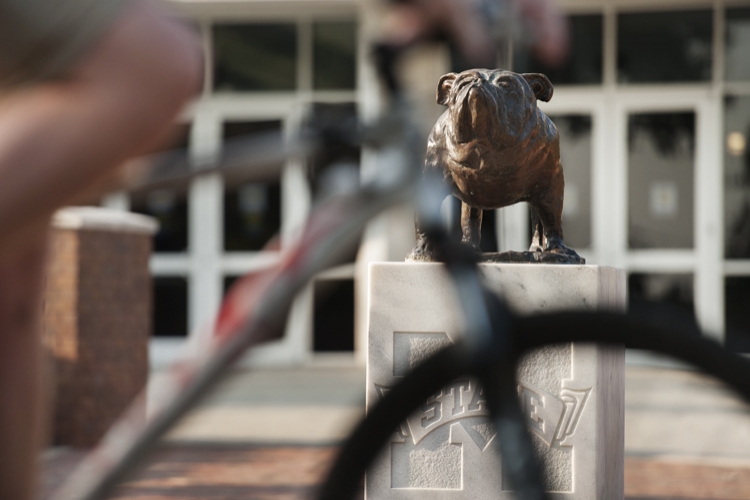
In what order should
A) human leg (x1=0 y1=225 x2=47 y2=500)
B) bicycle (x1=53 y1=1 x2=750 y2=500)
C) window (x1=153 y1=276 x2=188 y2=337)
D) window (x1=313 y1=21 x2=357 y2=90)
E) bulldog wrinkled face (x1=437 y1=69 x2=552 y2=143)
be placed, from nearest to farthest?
bicycle (x1=53 y1=1 x2=750 y2=500) < human leg (x1=0 y1=225 x2=47 y2=500) < bulldog wrinkled face (x1=437 y1=69 x2=552 y2=143) < window (x1=313 y1=21 x2=357 y2=90) < window (x1=153 y1=276 x2=188 y2=337)

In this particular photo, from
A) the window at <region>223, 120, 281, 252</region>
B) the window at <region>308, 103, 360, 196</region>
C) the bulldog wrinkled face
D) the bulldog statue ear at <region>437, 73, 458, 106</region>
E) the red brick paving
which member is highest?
the window at <region>223, 120, 281, 252</region>

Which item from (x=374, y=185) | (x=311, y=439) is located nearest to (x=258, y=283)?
(x=374, y=185)

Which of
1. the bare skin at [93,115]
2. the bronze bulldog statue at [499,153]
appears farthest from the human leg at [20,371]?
the bronze bulldog statue at [499,153]

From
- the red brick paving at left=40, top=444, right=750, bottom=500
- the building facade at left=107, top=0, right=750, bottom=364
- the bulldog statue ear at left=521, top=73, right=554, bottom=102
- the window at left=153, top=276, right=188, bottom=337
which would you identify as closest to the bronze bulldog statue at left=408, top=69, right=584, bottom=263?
the bulldog statue ear at left=521, top=73, right=554, bottom=102

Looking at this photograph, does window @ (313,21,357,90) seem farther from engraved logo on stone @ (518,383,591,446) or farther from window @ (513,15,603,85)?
engraved logo on stone @ (518,383,591,446)

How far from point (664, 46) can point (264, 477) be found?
278 inches

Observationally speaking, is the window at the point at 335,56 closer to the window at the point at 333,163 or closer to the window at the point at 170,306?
the window at the point at 170,306

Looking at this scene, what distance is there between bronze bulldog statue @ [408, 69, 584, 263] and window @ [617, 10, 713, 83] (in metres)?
6.99

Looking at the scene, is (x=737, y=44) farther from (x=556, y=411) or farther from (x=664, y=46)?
(x=556, y=411)

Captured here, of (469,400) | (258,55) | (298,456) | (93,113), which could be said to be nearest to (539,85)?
(469,400)

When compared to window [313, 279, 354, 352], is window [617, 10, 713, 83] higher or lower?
higher

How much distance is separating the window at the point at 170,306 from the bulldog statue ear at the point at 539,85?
7.75 metres

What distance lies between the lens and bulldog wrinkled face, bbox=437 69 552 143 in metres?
2.81

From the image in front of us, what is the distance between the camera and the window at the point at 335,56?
10.0 m
